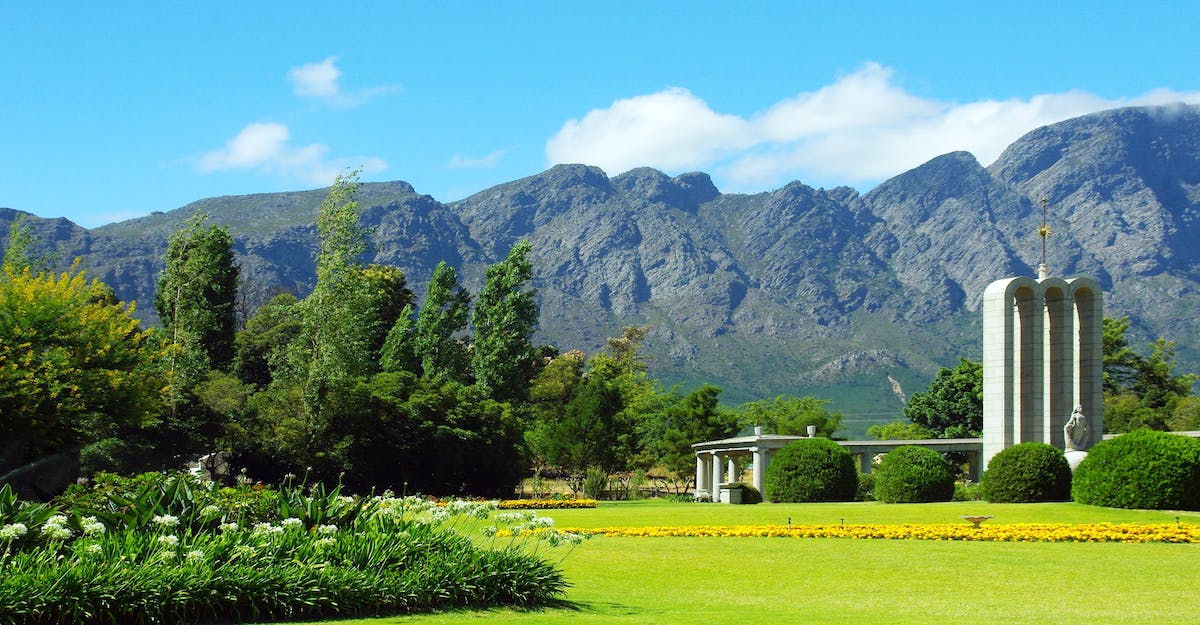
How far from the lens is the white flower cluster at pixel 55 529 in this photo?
9227 mm

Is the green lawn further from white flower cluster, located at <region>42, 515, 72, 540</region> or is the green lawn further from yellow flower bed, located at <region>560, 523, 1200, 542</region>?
white flower cluster, located at <region>42, 515, 72, 540</region>

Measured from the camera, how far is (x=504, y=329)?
56375 mm

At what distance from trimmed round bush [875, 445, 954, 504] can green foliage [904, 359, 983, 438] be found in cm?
2922

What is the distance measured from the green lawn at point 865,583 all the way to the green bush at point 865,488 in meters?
17.1

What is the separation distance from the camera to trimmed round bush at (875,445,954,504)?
3297cm

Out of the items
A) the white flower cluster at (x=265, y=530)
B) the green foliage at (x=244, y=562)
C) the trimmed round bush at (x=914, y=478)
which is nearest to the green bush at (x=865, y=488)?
the trimmed round bush at (x=914, y=478)

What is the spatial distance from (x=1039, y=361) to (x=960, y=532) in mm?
17151

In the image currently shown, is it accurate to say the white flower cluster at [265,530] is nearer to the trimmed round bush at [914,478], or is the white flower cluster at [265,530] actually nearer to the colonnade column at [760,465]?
the trimmed round bush at [914,478]

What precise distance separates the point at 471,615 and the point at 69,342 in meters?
21.1

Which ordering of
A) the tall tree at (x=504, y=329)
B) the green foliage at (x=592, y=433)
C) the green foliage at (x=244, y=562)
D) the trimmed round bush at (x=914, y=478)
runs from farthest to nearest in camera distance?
1. the tall tree at (x=504, y=329)
2. the green foliage at (x=592, y=433)
3. the trimmed round bush at (x=914, y=478)
4. the green foliage at (x=244, y=562)

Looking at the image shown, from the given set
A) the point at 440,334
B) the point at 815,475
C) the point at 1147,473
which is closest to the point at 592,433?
the point at 440,334

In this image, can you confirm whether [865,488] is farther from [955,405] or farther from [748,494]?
[955,405]

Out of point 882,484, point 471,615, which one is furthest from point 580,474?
point 471,615

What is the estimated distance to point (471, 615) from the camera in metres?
10.2
